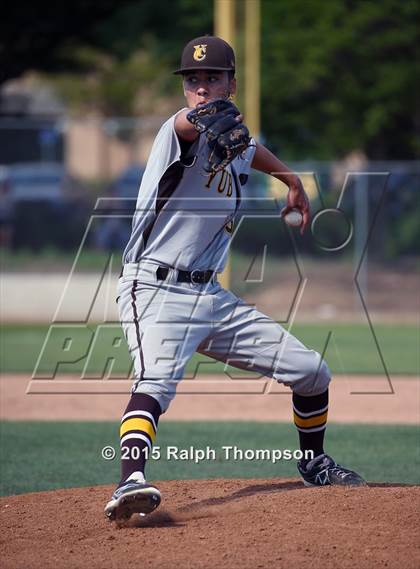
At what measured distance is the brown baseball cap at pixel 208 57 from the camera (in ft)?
15.2

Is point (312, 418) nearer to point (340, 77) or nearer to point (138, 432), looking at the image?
point (138, 432)

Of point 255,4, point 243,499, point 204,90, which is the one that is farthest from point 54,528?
point 255,4

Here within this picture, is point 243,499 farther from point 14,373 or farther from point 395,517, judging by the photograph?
point 14,373

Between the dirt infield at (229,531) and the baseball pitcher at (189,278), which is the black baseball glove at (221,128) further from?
the dirt infield at (229,531)

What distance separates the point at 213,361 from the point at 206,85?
7.08 m

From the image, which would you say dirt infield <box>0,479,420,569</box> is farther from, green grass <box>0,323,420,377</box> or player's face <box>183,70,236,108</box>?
green grass <box>0,323,420,377</box>

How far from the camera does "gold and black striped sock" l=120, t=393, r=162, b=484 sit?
4.55 meters

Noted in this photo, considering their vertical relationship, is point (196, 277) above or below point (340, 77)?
above

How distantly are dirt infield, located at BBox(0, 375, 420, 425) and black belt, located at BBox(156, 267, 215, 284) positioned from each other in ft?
12.0

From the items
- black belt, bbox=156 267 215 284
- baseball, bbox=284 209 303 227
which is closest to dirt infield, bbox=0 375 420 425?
baseball, bbox=284 209 303 227

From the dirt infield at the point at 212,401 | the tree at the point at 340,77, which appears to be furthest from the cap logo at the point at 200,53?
the tree at the point at 340,77

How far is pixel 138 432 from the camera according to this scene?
15.0 feet

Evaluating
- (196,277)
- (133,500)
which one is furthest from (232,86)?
(133,500)

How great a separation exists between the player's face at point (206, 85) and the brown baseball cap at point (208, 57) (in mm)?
46
